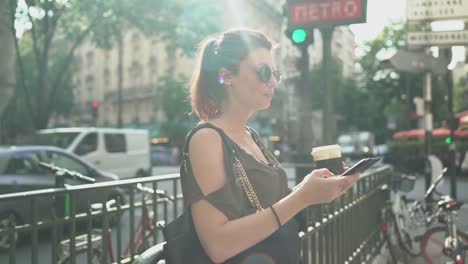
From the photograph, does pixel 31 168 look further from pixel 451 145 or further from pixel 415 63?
pixel 451 145

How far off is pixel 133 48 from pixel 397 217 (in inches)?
1743

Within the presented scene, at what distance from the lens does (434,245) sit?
5.77m

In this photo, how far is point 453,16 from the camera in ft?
24.4

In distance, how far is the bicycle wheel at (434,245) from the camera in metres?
5.64

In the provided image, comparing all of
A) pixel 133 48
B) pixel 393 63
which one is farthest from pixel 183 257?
pixel 133 48

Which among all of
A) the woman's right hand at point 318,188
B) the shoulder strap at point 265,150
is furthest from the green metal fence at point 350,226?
the woman's right hand at point 318,188

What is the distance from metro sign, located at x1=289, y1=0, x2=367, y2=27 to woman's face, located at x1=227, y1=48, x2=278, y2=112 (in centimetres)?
339

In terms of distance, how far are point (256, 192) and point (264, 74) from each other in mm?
383

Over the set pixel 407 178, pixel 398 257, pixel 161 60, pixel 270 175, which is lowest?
pixel 398 257

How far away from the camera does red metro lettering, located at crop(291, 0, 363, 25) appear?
4.98 metres

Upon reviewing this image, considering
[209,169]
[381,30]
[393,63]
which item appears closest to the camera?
[209,169]

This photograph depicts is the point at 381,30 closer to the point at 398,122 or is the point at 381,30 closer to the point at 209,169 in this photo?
the point at 398,122

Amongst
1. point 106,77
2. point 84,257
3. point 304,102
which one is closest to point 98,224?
point 84,257

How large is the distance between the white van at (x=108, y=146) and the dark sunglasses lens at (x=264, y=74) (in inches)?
513
